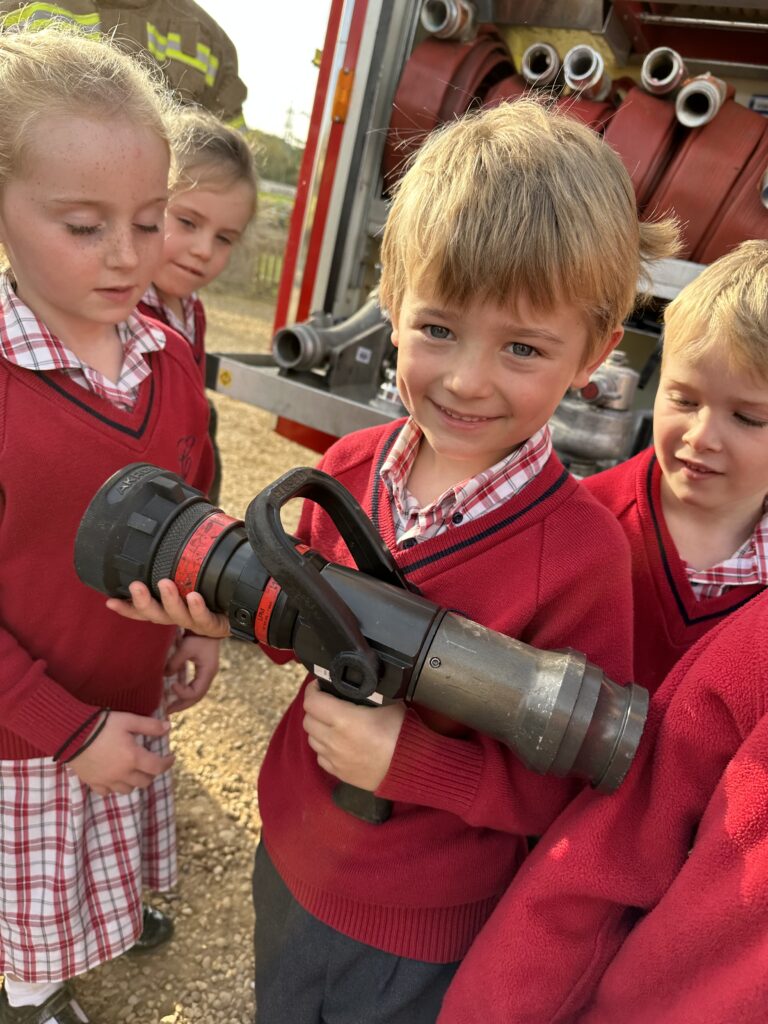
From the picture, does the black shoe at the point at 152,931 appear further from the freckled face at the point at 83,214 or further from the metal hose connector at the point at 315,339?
the metal hose connector at the point at 315,339

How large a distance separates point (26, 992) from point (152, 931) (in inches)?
16.3

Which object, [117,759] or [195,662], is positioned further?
[195,662]

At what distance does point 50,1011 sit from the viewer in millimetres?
1507

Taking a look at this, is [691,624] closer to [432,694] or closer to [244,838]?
[432,694]

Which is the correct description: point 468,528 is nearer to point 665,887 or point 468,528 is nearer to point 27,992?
point 665,887

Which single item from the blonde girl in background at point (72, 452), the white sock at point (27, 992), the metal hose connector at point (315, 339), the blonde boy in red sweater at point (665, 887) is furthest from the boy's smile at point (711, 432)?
the metal hose connector at point (315, 339)

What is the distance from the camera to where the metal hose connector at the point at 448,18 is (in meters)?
2.83

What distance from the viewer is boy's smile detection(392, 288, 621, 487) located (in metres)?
0.94

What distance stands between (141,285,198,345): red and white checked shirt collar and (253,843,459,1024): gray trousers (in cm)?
135

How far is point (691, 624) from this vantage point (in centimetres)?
117

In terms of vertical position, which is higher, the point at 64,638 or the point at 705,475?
the point at 705,475

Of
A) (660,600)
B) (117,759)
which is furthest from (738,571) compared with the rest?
(117,759)

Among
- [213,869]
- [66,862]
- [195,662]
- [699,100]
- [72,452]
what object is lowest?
[213,869]

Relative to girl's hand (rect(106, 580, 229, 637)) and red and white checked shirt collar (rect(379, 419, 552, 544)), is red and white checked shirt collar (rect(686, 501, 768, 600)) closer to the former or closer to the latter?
red and white checked shirt collar (rect(379, 419, 552, 544))
